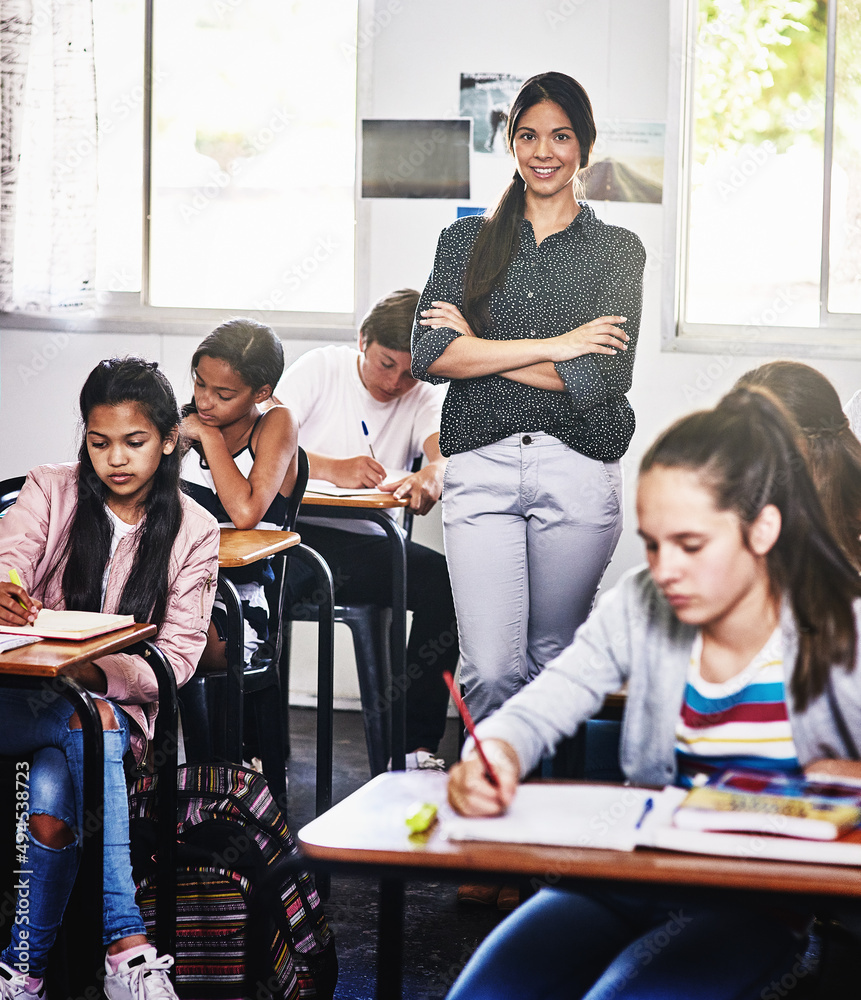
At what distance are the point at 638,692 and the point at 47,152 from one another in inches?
128

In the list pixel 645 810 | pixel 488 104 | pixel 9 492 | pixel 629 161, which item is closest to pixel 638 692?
pixel 645 810

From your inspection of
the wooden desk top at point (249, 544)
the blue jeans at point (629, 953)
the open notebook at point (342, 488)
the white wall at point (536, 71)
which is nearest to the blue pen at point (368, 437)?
the open notebook at point (342, 488)

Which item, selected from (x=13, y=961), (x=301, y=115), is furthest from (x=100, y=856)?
(x=301, y=115)

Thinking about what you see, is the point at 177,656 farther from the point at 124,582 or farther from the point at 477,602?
the point at 477,602

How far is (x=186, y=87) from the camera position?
3.90 m

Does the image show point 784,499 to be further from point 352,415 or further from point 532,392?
point 352,415

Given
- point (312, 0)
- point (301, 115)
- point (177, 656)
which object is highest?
point (312, 0)

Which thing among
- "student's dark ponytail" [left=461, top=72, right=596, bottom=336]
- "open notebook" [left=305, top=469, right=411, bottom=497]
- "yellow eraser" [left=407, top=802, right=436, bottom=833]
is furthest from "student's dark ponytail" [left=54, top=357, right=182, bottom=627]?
"yellow eraser" [left=407, top=802, right=436, bottom=833]

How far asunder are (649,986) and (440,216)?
9.82ft

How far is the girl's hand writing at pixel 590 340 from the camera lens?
7.22 feet

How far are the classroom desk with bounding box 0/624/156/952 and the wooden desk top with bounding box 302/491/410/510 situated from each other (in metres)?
1.33

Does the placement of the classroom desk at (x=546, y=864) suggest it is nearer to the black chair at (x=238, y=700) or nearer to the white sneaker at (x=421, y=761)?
the black chair at (x=238, y=700)

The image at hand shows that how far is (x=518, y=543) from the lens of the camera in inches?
86.8

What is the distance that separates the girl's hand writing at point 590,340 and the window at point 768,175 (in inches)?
59.7
